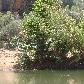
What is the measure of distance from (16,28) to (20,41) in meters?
4.36

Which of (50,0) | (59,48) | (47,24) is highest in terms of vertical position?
(50,0)

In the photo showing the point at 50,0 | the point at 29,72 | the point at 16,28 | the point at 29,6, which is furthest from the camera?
the point at 29,6

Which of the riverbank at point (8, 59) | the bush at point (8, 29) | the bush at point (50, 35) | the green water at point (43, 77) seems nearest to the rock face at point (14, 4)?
the bush at point (8, 29)

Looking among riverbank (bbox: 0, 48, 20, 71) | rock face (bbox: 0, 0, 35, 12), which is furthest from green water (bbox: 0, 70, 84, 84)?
rock face (bbox: 0, 0, 35, 12)

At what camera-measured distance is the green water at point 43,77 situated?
23266mm

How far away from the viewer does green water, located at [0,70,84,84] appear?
2327cm

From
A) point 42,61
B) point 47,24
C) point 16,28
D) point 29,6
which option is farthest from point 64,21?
point 29,6

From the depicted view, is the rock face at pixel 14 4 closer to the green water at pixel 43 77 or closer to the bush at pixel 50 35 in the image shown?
the bush at pixel 50 35

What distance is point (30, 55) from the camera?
86.4 ft

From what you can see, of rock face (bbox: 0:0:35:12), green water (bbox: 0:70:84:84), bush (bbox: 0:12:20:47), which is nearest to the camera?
green water (bbox: 0:70:84:84)

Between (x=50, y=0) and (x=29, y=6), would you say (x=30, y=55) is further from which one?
(x=29, y=6)

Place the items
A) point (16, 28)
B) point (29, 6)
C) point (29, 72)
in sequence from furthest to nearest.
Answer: point (29, 6) < point (16, 28) < point (29, 72)

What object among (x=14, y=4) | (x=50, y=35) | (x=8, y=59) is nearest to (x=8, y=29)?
(x=8, y=59)

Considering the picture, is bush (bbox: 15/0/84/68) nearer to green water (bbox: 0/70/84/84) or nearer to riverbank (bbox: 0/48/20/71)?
green water (bbox: 0/70/84/84)
